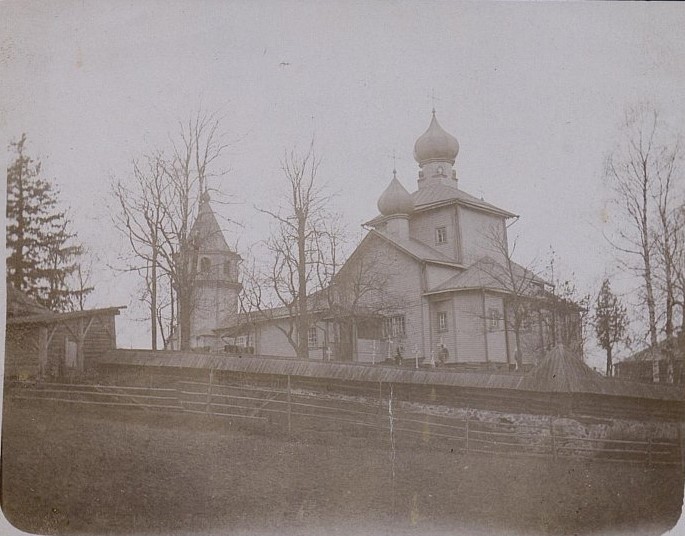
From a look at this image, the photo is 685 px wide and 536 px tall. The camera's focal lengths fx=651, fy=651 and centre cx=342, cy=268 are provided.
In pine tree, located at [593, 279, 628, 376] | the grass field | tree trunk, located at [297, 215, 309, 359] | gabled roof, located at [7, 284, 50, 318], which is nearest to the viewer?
the grass field

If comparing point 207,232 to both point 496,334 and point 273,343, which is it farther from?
point 496,334

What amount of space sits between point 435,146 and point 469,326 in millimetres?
994

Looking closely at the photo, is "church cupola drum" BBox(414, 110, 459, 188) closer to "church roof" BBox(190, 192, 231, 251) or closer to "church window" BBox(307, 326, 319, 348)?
"church window" BBox(307, 326, 319, 348)

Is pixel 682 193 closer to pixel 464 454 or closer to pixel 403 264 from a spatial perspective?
pixel 403 264

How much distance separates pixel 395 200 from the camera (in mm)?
3625

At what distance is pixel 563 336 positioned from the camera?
10.8 feet

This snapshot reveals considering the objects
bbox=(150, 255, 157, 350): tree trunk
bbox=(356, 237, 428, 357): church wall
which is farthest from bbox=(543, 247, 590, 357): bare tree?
bbox=(150, 255, 157, 350): tree trunk

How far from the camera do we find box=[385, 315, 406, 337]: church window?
11.2 ft

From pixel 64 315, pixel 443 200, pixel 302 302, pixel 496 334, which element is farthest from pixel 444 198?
pixel 64 315

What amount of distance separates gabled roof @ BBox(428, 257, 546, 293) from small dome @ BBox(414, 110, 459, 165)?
1.91ft

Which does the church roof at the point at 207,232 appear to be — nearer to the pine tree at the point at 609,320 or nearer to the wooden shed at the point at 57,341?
the wooden shed at the point at 57,341

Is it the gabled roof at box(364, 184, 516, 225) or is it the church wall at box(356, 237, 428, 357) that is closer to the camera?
the church wall at box(356, 237, 428, 357)

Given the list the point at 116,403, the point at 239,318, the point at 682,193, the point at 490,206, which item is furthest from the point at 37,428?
the point at 682,193

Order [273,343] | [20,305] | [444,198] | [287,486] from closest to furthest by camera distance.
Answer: [287,486] < [273,343] < [20,305] < [444,198]
